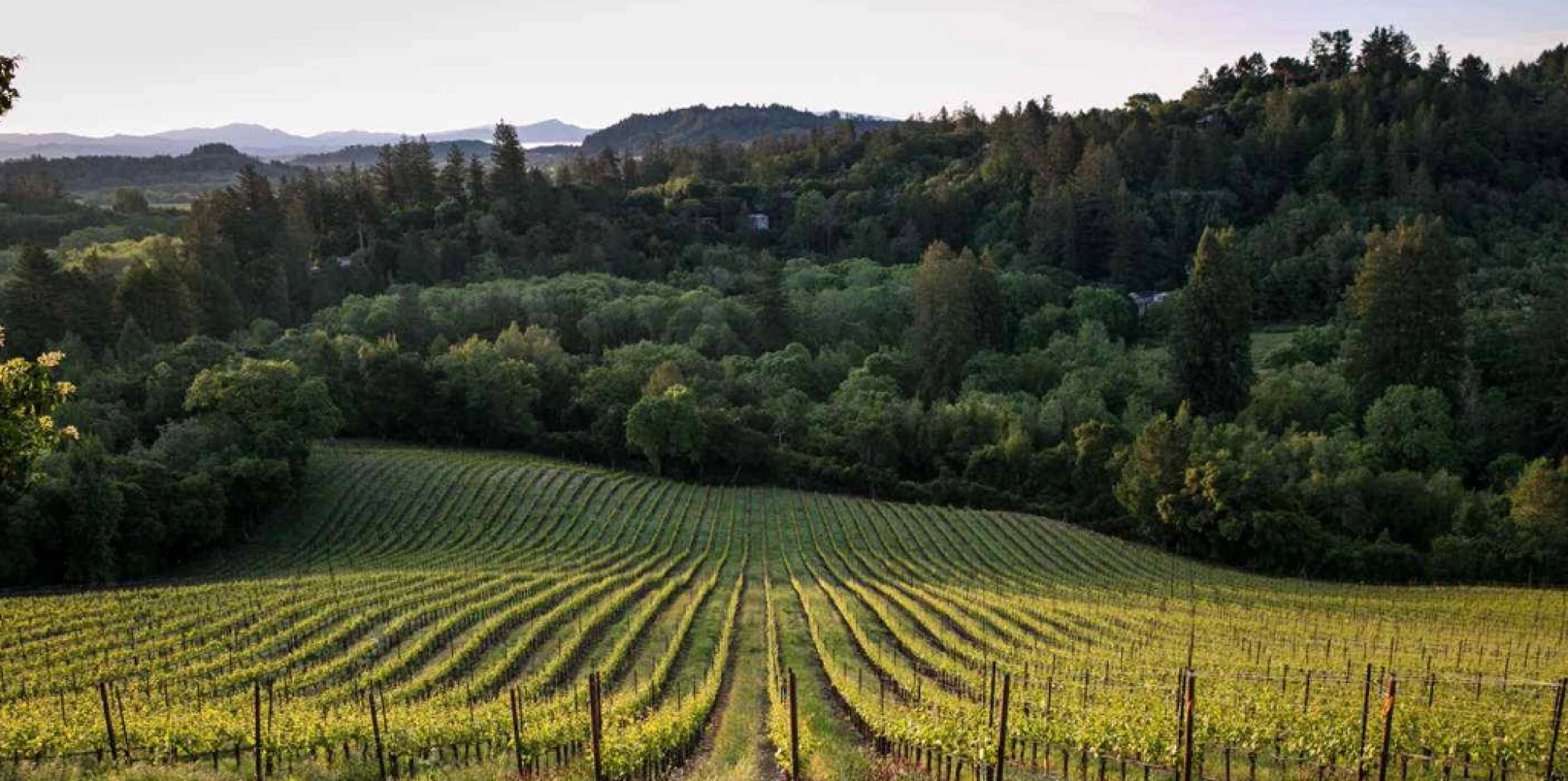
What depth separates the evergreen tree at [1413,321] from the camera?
65562mm

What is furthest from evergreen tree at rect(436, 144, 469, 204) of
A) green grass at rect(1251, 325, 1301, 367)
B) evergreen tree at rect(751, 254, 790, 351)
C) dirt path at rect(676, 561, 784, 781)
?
dirt path at rect(676, 561, 784, 781)

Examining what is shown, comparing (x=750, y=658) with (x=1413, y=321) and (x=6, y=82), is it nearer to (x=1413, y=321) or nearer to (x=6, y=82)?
(x=6, y=82)

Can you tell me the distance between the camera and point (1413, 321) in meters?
65.9

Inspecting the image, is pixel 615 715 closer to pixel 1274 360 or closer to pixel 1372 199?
pixel 1274 360

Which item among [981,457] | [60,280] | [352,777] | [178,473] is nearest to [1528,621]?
[981,457]

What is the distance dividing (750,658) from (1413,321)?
57481 millimetres

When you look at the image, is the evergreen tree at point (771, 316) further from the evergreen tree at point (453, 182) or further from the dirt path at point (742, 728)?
the dirt path at point (742, 728)

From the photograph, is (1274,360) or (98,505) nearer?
(98,505)

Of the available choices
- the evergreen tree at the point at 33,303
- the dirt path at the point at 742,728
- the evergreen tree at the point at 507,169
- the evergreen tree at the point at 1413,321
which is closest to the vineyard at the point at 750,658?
the dirt path at the point at 742,728

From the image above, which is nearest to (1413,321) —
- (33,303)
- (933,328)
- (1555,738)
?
(933,328)

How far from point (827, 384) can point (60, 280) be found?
5565 cm

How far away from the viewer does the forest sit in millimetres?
50500

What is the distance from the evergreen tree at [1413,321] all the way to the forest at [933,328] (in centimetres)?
22

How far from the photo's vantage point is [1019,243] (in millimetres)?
115438
